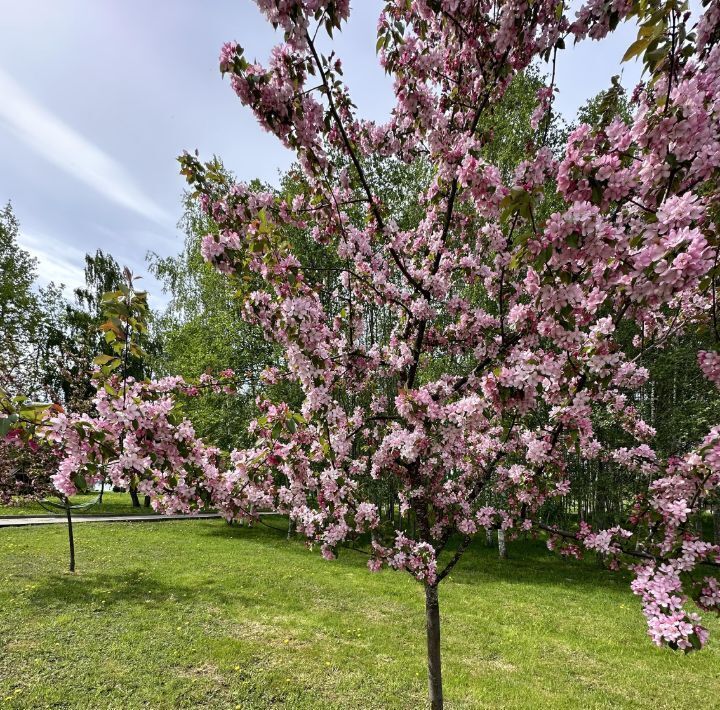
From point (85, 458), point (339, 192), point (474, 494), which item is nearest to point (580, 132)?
Result: point (339, 192)

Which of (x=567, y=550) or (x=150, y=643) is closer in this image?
(x=567, y=550)

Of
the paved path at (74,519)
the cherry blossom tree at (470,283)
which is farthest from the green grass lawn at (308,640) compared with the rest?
the paved path at (74,519)

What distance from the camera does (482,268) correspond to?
4223 millimetres

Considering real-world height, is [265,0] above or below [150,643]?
above

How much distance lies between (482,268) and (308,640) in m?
6.62

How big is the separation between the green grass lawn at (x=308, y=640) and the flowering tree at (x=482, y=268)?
304cm

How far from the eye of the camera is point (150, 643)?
6832mm

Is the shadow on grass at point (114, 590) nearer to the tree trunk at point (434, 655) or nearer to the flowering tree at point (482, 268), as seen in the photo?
the tree trunk at point (434, 655)

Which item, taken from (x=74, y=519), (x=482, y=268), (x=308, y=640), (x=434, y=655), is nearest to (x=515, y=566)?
(x=308, y=640)

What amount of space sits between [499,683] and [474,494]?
13.1 ft

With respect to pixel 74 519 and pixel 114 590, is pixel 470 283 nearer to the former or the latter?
pixel 114 590

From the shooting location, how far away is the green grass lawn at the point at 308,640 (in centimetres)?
570

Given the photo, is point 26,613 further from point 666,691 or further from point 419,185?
point 419,185

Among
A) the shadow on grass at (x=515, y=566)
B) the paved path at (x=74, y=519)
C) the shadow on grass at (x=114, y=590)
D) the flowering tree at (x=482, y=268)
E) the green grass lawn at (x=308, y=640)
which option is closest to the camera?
the flowering tree at (x=482, y=268)
